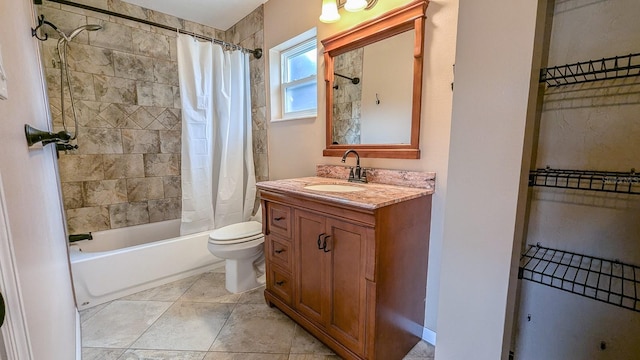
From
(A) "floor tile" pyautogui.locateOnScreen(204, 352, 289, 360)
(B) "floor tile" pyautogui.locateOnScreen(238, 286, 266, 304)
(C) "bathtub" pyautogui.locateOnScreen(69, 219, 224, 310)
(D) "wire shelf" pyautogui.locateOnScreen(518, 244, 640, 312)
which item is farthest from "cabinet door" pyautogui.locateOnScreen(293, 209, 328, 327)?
(C) "bathtub" pyautogui.locateOnScreen(69, 219, 224, 310)

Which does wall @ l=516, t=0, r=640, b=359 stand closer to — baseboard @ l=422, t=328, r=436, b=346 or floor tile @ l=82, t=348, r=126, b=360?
baseboard @ l=422, t=328, r=436, b=346

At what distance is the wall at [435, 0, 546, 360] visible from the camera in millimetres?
756

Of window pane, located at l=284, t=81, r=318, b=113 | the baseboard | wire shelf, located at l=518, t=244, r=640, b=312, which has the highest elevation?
window pane, located at l=284, t=81, r=318, b=113

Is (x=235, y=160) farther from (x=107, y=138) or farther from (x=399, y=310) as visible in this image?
(x=399, y=310)

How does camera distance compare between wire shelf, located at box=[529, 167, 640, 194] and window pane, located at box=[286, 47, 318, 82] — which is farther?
window pane, located at box=[286, 47, 318, 82]

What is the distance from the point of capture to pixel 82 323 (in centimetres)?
170

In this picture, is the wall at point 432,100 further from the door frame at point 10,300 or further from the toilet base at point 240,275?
the door frame at point 10,300

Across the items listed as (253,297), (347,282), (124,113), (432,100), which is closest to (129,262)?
(253,297)

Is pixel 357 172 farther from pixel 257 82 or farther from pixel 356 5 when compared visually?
pixel 257 82

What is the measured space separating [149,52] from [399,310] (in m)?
3.09

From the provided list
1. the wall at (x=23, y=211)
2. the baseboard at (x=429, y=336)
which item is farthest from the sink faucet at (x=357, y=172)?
the wall at (x=23, y=211)

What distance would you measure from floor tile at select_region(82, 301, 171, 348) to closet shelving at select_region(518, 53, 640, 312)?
2069 mm

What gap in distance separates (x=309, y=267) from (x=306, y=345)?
459 millimetres

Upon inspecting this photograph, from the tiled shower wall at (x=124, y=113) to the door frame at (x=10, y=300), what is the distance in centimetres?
221
